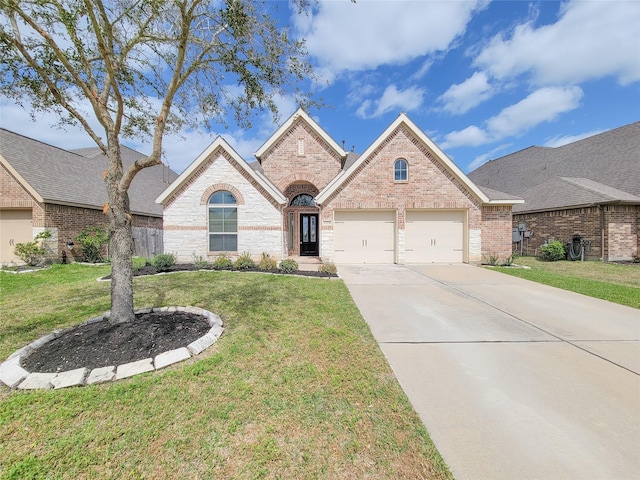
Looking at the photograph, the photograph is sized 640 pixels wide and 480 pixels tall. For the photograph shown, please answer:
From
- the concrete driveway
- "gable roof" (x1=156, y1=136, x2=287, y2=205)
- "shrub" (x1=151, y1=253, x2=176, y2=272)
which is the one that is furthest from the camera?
"gable roof" (x1=156, y1=136, x2=287, y2=205)

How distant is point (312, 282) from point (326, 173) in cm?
872

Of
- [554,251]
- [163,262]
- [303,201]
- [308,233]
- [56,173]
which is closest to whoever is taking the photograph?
[163,262]

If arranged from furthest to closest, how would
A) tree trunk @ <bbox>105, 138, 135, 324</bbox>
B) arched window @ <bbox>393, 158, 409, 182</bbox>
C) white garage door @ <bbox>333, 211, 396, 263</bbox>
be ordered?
white garage door @ <bbox>333, 211, 396, 263</bbox>
arched window @ <bbox>393, 158, 409, 182</bbox>
tree trunk @ <bbox>105, 138, 135, 324</bbox>

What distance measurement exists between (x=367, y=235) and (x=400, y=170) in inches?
135

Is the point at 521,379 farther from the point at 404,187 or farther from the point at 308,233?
the point at 308,233

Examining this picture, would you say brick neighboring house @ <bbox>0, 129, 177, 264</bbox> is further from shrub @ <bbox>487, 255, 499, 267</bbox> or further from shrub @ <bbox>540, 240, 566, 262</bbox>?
shrub @ <bbox>540, 240, 566, 262</bbox>

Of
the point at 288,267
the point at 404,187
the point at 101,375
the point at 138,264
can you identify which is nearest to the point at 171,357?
the point at 101,375

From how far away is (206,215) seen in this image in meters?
12.5

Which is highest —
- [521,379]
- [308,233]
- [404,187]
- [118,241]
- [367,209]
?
[404,187]

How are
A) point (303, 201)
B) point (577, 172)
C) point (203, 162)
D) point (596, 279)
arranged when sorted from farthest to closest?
→ point (577, 172) → point (303, 201) → point (203, 162) → point (596, 279)

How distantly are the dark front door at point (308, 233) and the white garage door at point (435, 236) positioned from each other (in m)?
5.57


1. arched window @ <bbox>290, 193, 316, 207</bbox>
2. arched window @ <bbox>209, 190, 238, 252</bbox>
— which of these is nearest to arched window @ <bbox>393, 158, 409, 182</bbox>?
arched window @ <bbox>290, 193, 316, 207</bbox>

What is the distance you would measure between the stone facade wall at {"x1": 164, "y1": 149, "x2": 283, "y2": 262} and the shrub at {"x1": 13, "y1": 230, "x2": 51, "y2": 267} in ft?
16.0

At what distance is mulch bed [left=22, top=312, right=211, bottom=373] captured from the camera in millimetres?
3596
